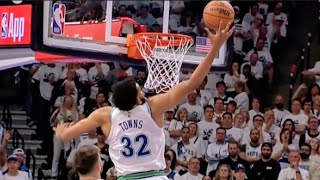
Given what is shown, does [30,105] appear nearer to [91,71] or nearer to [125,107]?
[91,71]

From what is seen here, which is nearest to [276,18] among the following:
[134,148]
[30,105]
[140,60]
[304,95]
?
[304,95]

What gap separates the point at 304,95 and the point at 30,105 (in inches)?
175

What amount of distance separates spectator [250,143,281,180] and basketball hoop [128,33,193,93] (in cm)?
345

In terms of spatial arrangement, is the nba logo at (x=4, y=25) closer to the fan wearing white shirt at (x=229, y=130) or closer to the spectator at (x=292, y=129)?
the fan wearing white shirt at (x=229, y=130)

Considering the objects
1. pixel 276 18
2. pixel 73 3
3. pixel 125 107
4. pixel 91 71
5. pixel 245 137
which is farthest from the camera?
pixel 276 18

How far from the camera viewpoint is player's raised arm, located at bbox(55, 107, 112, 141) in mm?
5391

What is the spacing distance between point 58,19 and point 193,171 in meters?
3.74

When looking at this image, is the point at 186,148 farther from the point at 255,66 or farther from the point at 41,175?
the point at 255,66

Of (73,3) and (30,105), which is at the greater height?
(73,3)

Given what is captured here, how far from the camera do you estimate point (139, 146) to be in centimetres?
544

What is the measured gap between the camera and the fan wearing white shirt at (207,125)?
1182 centimetres

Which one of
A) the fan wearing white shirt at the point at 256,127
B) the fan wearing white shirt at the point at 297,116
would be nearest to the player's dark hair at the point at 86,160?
the fan wearing white shirt at the point at 256,127

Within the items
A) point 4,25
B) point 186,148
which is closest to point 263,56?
point 186,148

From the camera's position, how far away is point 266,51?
46.8ft
